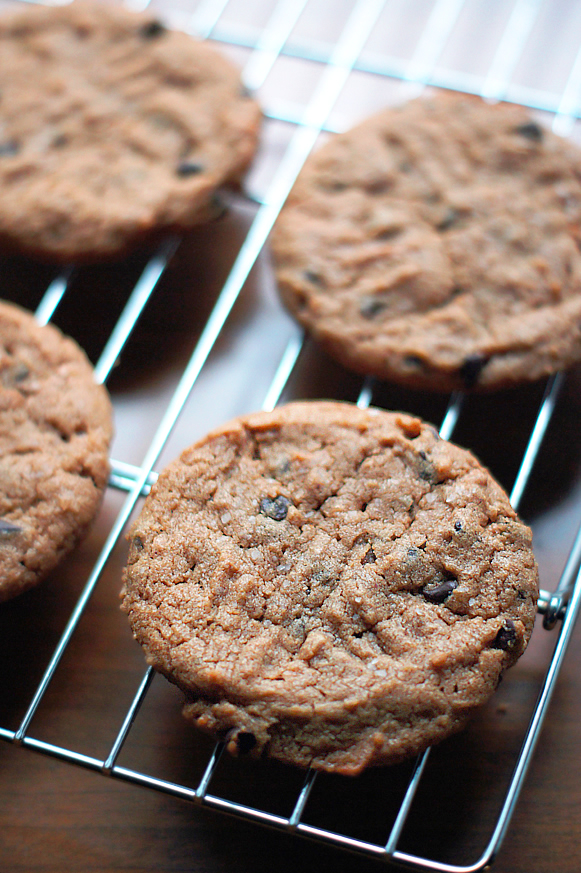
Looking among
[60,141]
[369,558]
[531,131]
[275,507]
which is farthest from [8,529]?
[531,131]

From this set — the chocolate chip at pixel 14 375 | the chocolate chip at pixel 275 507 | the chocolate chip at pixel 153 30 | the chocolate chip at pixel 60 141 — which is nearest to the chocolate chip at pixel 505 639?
the chocolate chip at pixel 275 507

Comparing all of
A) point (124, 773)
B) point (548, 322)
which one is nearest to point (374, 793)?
point (124, 773)

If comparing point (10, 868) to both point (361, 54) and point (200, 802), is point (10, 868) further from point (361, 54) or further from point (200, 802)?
point (361, 54)

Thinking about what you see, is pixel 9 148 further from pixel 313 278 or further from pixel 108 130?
pixel 313 278

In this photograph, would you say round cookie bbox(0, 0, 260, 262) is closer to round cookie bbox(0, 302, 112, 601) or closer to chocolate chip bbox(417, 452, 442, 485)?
round cookie bbox(0, 302, 112, 601)

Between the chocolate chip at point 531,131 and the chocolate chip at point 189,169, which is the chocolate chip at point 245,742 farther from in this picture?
the chocolate chip at point 531,131

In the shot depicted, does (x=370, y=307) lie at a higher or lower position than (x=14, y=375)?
higher
